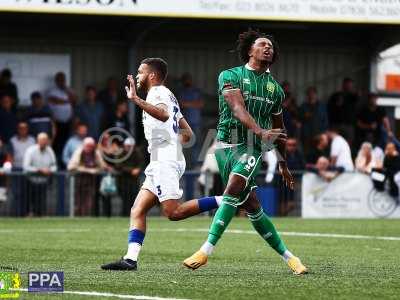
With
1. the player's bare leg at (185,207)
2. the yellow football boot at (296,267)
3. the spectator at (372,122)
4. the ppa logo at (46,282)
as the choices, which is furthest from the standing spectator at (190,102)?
the ppa logo at (46,282)

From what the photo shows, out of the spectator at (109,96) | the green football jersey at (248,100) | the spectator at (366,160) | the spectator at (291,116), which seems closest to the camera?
the green football jersey at (248,100)

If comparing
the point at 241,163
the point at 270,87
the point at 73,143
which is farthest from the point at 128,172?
the point at 241,163

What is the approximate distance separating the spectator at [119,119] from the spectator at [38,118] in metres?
1.26

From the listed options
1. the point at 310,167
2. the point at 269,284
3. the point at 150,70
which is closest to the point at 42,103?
the point at 310,167

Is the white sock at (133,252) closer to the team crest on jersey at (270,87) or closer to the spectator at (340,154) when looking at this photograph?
the team crest on jersey at (270,87)

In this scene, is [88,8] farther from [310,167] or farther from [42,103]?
[310,167]

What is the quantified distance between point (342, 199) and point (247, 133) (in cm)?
1347

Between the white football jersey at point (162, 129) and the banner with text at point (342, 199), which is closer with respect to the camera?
the white football jersey at point (162, 129)

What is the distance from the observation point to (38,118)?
24250mm

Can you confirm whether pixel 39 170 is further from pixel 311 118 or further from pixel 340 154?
pixel 311 118

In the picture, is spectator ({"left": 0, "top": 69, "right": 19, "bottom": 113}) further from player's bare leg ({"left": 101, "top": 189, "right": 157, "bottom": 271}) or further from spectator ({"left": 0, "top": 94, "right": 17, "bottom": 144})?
player's bare leg ({"left": 101, "top": 189, "right": 157, "bottom": 271})

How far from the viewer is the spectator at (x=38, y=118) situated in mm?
24156

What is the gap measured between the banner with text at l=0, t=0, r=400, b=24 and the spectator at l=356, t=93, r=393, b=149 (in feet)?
7.35

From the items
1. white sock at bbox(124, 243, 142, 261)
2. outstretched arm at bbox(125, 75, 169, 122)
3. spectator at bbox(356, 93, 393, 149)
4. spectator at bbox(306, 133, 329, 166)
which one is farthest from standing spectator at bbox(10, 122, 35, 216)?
outstretched arm at bbox(125, 75, 169, 122)
